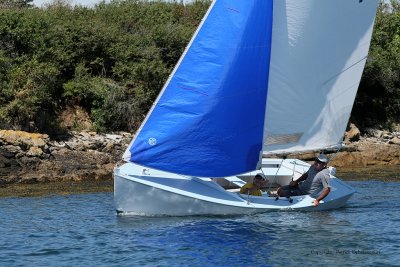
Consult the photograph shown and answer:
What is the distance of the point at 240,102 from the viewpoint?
65.6 feet

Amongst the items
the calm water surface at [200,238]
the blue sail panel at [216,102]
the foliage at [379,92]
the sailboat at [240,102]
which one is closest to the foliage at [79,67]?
the foliage at [379,92]

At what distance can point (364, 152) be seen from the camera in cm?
3675

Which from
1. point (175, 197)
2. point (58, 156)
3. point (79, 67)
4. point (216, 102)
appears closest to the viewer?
point (216, 102)

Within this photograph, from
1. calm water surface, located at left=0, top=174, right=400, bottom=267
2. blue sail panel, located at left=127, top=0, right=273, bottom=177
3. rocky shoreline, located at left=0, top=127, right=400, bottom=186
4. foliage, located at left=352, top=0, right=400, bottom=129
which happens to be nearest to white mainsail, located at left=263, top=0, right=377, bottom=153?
blue sail panel, located at left=127, top=0, right=273, bottom=177

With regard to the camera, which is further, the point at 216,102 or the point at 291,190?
the point at 291,190

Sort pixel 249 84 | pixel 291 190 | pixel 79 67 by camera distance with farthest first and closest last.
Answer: pixel 79 67, pixel 291 190, pixel 249 84

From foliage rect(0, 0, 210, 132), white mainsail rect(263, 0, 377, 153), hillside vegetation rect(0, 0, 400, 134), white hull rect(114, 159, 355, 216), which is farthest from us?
hillside vegetation rect(0, 0, 400, 134)

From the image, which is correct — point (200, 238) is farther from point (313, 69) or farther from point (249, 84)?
point (313, 69)

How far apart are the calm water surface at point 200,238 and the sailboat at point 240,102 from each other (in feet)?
1.90

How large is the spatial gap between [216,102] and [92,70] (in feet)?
66.7

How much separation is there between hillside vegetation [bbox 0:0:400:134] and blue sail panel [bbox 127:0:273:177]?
14836 millimetres

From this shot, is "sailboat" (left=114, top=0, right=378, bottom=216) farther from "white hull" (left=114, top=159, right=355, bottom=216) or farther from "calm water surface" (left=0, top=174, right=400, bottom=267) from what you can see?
"calm water surface" (left=0, top=174, right=400, bottom=267)

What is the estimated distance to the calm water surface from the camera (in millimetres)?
16406

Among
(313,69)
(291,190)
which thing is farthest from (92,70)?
(313,69)
